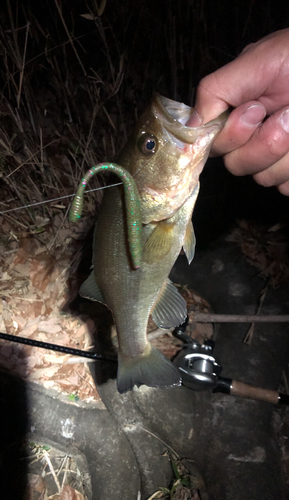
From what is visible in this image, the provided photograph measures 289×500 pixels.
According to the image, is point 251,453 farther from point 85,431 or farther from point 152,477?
point 85,431

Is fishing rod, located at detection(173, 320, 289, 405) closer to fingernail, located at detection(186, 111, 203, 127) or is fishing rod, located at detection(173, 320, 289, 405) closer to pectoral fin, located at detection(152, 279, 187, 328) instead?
pectoral fin, located at detection(152, 279, 187, 328)

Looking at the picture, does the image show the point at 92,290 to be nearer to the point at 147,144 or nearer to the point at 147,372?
the point at 147,372

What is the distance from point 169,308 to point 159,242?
40 cm

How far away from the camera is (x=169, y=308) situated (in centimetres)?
162

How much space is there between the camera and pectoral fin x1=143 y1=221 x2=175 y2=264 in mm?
1500

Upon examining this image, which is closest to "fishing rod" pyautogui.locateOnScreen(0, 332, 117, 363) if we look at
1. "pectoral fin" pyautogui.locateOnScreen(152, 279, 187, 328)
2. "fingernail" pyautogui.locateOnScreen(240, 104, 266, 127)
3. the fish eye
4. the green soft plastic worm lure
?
"pectoral fin" pyautogui.locateOnScreen(152, 279, 187, 328)

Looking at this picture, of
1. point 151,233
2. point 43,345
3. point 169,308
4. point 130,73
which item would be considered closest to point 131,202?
point 151,233

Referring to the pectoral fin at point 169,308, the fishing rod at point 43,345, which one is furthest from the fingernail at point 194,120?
the fishing rod at point 43,345

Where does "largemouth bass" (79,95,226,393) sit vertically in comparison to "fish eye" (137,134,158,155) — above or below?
below

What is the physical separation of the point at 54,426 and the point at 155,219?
1.98m

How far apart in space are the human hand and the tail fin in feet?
4.06

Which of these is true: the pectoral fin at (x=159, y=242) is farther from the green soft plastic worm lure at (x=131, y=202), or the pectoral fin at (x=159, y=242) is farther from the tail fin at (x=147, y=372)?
the tail fin at (x=147, y=372)

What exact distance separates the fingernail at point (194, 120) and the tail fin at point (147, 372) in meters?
1.21

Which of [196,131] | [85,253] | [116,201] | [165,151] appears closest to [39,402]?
[85,253]
